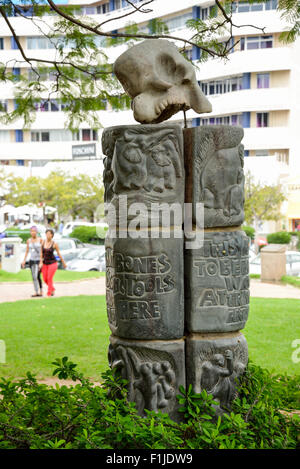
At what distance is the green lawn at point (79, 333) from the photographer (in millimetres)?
6773

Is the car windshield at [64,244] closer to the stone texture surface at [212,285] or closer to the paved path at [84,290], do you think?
the paved path at [84,290]

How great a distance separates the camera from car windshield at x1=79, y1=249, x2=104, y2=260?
724 inches

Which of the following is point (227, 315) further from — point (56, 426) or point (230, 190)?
point (56, 426)

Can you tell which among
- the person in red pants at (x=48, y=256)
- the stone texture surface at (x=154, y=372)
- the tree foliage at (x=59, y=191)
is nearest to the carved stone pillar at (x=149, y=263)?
the stone texture surface at (x=154, y=372)

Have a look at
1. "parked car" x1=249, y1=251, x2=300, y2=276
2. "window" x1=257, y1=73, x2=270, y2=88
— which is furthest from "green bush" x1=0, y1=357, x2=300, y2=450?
"window" x1=257, y1=73, x2=270, y2=88

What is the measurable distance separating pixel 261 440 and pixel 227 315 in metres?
0.91

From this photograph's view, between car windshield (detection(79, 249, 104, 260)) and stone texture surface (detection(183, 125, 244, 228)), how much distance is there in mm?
14241

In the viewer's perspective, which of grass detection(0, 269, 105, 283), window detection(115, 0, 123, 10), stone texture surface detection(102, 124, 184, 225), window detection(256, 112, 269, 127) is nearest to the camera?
stone texture surface detection(102, 124, 184, 225)

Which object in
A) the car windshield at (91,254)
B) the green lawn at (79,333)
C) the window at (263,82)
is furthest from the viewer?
the window at (263,82)

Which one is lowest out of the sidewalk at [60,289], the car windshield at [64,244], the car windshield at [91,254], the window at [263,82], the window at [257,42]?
the sidewalk at [60,289]

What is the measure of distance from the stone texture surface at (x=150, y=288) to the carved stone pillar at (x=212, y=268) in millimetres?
124

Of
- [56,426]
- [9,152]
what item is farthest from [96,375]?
[9,152]

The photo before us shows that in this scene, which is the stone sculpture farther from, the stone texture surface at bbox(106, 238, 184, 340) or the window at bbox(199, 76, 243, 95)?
the window at bbox(199, 76, 243, 95)

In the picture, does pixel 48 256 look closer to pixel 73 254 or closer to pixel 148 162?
pixel 148 162
